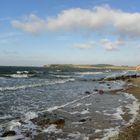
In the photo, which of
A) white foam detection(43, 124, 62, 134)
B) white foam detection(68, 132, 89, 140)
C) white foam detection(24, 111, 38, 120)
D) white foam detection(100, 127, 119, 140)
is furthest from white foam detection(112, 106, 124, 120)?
white foam detection(24, 111, 38, 120)

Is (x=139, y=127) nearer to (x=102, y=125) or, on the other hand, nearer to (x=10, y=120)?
(x=102, y=125)

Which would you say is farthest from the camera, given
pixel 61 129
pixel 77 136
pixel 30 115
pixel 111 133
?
pixel 30 115

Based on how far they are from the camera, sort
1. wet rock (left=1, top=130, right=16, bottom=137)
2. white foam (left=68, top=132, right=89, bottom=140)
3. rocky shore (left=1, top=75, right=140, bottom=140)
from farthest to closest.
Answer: wet rock (left=1, top=130, right=16, bottom=137) → white foam (left=68, top=132, right=89, bottom=140) → rocky shore (left=1, top=75, right=140, bottom=140)

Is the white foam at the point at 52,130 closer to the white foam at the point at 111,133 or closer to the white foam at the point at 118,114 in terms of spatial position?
the white foam at the point at 111,133

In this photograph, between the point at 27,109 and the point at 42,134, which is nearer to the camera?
the point at 42,134

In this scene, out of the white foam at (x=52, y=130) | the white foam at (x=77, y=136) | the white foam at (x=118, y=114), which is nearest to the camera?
the white foam at (x=77, y=136)

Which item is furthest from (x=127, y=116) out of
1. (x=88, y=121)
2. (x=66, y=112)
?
(x=66, y=112)

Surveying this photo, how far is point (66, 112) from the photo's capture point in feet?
69.6

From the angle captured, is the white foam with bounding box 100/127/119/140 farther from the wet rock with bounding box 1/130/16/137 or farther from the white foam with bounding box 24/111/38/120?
the white foam with bounding box 24/111/38/120

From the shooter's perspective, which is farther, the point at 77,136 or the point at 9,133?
the point at 9,133

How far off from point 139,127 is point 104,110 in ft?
26.3

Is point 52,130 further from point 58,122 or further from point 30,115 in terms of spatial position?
point 30,115

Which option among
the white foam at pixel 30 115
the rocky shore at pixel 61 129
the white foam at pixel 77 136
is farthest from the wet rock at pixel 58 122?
the white foam at pixel 77 136

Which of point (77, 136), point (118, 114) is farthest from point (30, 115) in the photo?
point (77, 136)
